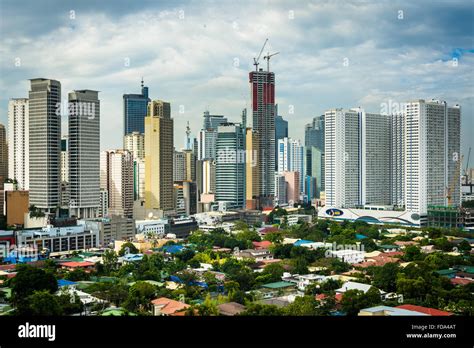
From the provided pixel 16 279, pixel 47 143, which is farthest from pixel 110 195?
pixel 16 279

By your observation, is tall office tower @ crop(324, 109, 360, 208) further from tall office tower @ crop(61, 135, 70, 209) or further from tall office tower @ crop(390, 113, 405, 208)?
tall office tower @ crop(61, 135, 70, 209)

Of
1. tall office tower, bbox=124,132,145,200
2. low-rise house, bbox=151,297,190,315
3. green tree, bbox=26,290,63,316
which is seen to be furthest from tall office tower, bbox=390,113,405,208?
green tree, bbox=26,290,63,316

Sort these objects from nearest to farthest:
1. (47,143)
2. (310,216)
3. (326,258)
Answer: (326,258) → (47,143) → (310,216)

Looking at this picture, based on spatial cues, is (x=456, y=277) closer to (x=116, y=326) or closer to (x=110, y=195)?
(x=116, y=326)

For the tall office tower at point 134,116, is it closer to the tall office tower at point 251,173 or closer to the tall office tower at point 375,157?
the tall office tower at point 251,173

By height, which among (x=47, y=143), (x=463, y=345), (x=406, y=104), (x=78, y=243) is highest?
(x=406, y=104)

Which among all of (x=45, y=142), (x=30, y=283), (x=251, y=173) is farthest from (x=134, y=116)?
(x=30, y=283)
